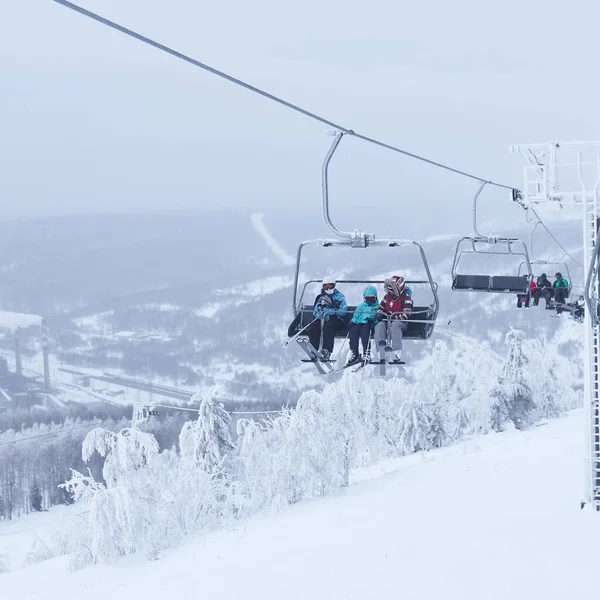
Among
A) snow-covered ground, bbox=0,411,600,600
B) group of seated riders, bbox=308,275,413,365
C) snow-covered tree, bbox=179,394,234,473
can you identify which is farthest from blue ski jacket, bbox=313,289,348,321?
snow-covered tree, bbox=179,394,234,473

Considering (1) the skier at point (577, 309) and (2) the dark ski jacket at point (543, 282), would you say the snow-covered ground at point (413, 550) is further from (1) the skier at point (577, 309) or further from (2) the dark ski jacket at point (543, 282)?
(2) the dark ski jacket at point (543, 282)

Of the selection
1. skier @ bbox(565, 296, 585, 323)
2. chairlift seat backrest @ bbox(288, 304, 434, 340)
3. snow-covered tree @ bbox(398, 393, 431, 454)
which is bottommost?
snow-covered tree @ bbox(398, 393, 431, 454)

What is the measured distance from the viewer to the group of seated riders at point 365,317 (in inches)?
397

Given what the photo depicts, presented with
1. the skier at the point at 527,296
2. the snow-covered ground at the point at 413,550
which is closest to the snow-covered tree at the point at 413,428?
the snow-covered ground at the point at 413,550

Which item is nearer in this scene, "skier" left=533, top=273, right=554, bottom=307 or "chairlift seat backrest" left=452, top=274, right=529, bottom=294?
"chairlift seat backrest" left=452, top=274, right=529, bottom=294

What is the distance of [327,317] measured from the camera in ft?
34.5

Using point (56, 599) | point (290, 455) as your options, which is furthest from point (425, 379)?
point (56, 599)

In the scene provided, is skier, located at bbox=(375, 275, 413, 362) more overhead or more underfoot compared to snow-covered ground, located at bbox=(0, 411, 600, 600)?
more overhead

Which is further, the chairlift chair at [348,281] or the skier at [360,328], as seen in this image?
the skier at [360,328]

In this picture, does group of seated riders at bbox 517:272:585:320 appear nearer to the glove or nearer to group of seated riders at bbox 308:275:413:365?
group of seated riders at bbox 308:275:413:365

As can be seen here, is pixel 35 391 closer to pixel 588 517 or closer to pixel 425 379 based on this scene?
pixel 425 379

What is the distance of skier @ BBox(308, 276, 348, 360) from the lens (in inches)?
414

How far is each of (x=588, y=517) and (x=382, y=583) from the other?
3488 millimetres

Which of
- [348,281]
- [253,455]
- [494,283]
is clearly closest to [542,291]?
[494,283]
